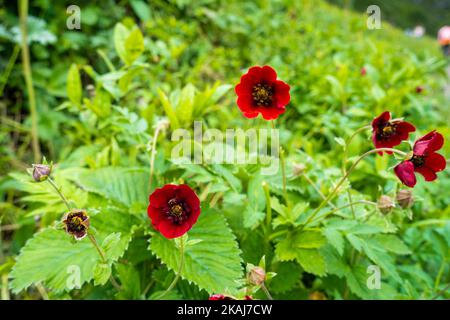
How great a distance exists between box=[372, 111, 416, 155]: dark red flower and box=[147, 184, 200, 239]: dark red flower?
0.41 meters

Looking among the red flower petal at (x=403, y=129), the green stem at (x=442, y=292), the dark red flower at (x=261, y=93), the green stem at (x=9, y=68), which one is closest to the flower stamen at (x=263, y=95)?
the dark red flower at (x=261, y=93)

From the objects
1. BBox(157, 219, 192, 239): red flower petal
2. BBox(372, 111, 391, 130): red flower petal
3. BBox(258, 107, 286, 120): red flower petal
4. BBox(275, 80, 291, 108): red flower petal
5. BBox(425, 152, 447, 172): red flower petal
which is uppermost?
BBox(275, 80, 291, 108): red flower petal

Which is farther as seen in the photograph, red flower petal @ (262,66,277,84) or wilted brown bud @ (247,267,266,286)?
red flower petal @ (262,66,277,84)

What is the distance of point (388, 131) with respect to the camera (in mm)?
817

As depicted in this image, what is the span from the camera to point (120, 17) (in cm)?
223

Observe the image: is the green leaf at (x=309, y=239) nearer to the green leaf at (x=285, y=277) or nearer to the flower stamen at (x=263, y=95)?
the green leaf at (x=285, y=277)

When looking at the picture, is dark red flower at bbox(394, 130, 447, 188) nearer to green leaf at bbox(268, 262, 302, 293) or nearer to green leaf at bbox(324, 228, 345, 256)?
green leaf at bbox(324, 228, 345, 256)

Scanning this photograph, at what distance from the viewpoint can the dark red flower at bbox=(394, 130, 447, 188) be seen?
2.33 ft

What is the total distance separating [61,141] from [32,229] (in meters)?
0.75

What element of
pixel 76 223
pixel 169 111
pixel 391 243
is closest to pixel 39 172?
pixel 76 223

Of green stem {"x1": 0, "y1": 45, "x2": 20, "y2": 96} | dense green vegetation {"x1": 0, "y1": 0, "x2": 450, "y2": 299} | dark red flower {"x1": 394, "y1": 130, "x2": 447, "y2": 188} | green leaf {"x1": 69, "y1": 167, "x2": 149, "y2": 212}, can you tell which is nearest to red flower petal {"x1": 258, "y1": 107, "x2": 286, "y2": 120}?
dense green vegetation {"x1": 0, "y1": 0, "x2": 450, "y2": 299}

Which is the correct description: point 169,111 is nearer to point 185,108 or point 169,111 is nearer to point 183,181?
point 185,108

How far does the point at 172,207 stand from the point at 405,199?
0.48 m
